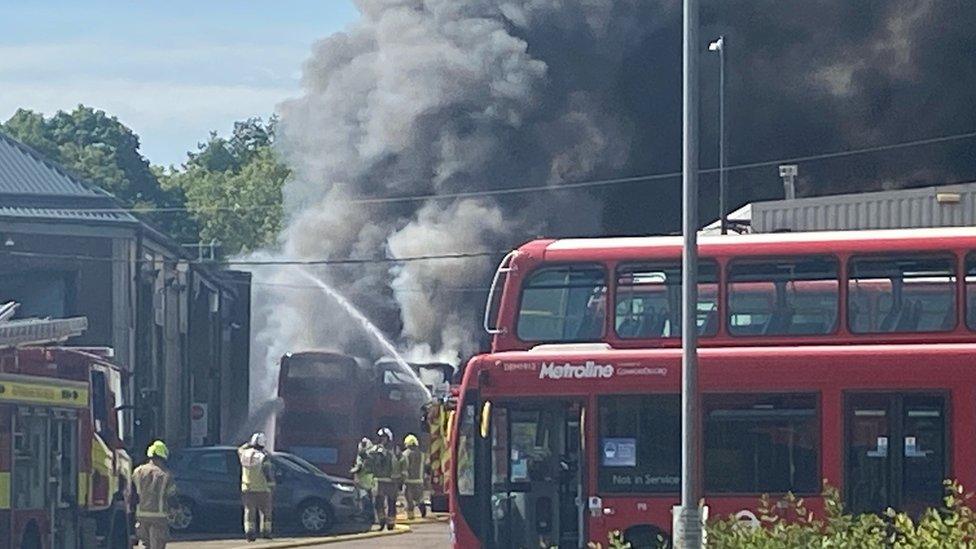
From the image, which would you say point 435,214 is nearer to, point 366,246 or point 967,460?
point 366,246

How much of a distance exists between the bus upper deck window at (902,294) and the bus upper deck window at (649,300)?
62.3 inches

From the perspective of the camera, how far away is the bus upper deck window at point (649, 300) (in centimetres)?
2128

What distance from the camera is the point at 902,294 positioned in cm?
2069

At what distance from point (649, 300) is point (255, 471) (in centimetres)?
975

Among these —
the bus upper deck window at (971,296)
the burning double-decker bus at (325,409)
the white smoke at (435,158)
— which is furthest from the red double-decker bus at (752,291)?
the white smoke at (435,158)

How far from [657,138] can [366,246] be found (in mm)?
9229

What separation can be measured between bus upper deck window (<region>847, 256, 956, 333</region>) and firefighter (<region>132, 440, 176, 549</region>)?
26.6ft

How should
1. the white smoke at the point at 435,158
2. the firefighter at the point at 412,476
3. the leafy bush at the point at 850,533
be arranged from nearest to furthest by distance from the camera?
the leafy bush at the point at 850,533 → the firefighter at the point at 412,476 → the white smoke at the point at 435,158

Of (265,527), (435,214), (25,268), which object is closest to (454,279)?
(435,214)

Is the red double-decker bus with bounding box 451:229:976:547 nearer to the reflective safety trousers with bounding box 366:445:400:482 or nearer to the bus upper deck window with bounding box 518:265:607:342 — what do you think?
the bus upper deck window with bounding box 518:265:607:342

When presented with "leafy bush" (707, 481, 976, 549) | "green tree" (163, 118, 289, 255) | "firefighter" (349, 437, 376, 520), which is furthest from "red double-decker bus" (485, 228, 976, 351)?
"green tree" (163, 118, 289, 255)

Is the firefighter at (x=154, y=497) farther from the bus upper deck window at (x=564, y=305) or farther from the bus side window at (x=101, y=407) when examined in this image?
the bus upper deck window at (x=564, y=305)

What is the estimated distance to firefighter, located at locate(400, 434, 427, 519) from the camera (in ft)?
120

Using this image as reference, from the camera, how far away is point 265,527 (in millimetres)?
29844
